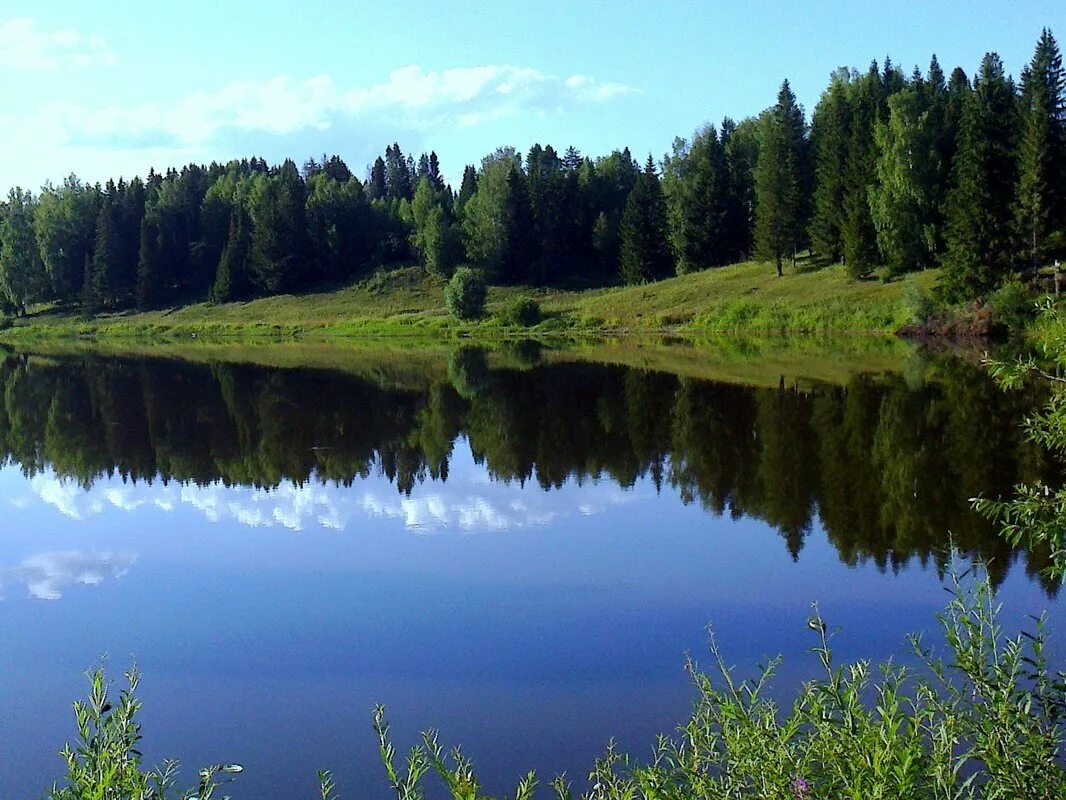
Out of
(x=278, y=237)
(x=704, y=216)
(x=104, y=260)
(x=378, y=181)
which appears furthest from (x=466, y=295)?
(x=378, y=181)

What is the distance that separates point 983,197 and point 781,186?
67.4ft

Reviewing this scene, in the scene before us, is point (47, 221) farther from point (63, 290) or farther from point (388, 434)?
point (388, 434)

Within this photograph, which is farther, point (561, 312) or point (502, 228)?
point (502, 228)

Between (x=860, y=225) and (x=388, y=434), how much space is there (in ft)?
150

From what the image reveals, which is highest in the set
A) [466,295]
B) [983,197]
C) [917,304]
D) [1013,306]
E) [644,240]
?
[644,240]

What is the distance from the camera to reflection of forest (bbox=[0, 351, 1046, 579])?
1495cm

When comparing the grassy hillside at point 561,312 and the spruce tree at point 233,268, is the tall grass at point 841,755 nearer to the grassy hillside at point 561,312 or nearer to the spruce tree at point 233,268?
the grassy hillside at point 561,312

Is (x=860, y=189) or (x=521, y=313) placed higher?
(x=860, y=189)

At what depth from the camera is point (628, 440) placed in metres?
22.1

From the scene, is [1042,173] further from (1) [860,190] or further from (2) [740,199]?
(2) [740,199]

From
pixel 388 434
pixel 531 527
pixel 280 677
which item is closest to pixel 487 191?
pixel 388 434

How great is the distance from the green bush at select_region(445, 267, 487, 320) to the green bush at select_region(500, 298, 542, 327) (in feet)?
8.74

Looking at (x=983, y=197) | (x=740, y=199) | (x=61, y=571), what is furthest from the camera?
(x=740, y=199)

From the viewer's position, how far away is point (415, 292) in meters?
86.6
